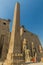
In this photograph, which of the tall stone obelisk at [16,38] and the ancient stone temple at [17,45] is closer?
the ancient stone temple at [17,45]

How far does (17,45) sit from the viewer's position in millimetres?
19984

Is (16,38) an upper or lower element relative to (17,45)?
upper

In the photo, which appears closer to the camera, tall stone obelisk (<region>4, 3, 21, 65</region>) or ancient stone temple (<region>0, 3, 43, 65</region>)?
ancient stone temple (<region>0, 3, 43, 65</region>)

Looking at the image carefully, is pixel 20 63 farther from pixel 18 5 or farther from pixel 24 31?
pixel 24 31

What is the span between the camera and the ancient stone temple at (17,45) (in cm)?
1709

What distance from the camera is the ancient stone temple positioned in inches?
673

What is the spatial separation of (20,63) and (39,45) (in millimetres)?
25312

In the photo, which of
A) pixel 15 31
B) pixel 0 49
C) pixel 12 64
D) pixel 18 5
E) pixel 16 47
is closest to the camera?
pixel 12 64

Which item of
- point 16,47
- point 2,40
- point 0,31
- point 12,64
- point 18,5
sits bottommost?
point 12,64

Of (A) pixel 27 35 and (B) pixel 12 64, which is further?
(A) pixel 27 35

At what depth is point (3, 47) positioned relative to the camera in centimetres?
3064

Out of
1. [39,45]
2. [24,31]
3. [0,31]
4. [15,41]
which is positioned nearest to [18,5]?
[15,41]

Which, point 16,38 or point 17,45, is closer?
point 17,45

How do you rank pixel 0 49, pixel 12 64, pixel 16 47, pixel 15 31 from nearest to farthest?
pixel 12 64, pixel 16 47, pixel 15 31, pixel 0 49
